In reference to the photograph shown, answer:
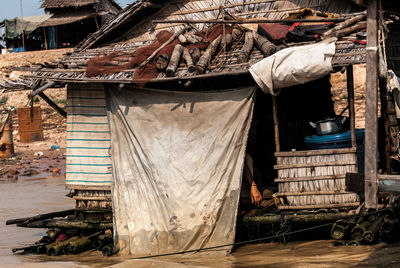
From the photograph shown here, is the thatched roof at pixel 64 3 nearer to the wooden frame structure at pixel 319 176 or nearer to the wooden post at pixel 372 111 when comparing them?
the wooden frame structure at pixel 319 176

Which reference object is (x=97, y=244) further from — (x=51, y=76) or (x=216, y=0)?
(x=216, y=0)

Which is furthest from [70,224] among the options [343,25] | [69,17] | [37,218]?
[69,17]

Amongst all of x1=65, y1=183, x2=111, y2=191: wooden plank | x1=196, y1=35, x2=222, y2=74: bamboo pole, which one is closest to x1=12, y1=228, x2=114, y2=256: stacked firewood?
x1=65, y1=183, x2=111, y2=191: wooden plank

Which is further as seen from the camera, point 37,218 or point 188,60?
point 37,218

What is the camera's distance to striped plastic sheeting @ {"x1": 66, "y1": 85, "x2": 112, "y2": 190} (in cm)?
975

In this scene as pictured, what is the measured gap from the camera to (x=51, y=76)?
369 inches

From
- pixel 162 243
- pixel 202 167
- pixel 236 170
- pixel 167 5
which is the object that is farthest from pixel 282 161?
pixel 167 5

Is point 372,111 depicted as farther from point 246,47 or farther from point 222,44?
point 222,44

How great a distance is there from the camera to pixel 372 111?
216 inches

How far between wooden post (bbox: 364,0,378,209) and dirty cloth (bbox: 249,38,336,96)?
7.06 feet

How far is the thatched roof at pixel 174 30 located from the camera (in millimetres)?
8492

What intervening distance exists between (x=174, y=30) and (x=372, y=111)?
6.11 meters

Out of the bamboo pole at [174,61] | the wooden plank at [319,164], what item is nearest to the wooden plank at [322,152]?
the wooden plank at [319,164]

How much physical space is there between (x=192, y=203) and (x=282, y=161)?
4.96 feet
